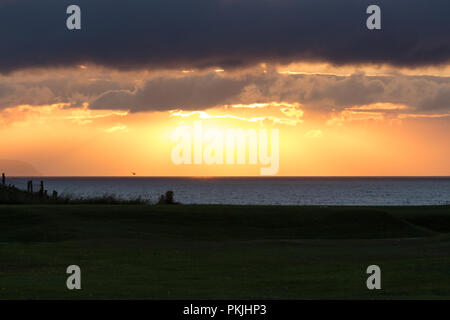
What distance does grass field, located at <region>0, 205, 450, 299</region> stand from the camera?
24.0m

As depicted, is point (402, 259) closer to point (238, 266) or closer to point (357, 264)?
point (357, 264)

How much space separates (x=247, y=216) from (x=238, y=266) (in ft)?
80.7

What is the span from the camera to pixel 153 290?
23469 mm

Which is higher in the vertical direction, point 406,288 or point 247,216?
point 247,216

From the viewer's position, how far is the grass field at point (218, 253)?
24.0 m

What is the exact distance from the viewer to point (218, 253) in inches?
1398

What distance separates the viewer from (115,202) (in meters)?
67.8

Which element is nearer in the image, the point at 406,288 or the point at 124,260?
the point at 406,288
